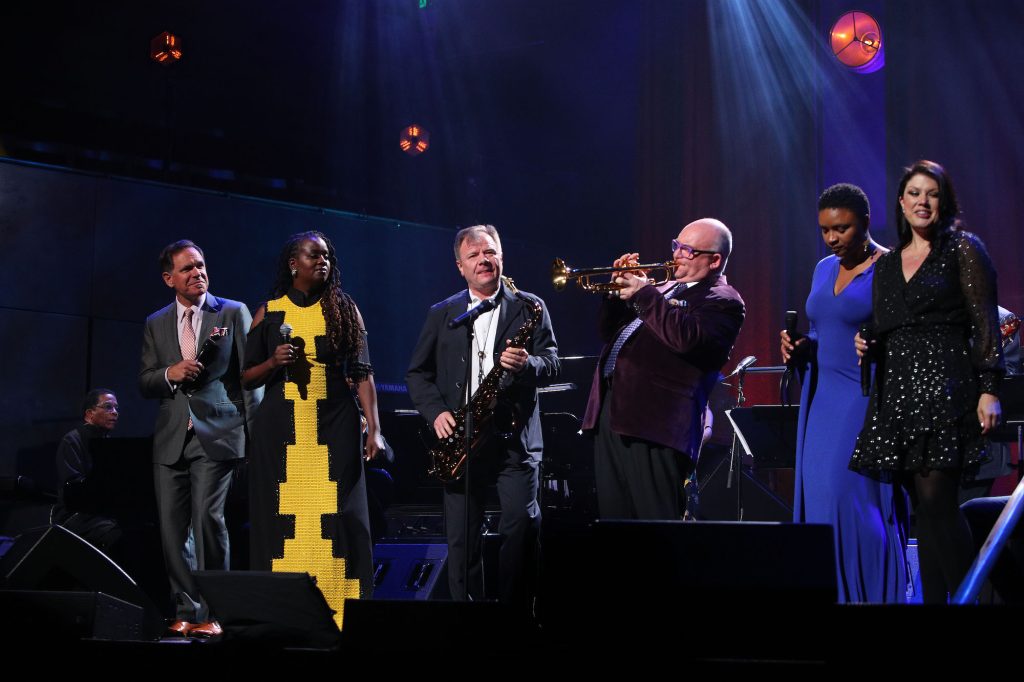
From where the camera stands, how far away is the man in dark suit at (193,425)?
16.3ft

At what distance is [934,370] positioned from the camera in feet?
10.9

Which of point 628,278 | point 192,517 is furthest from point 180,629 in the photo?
point 628,278

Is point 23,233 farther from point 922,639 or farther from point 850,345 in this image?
point 922,639

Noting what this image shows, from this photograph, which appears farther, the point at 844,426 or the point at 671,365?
the point at 671,365

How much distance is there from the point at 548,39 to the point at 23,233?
6209 millimetres

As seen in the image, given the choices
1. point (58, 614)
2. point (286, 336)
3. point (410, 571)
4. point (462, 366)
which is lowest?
point (410, 571)

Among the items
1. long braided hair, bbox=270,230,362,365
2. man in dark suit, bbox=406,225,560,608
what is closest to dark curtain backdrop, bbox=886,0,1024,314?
man in dark suit, bbox=406,225,560,608

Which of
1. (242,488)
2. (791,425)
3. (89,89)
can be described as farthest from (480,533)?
(89,89)

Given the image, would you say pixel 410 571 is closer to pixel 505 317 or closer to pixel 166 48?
pixel 505 317

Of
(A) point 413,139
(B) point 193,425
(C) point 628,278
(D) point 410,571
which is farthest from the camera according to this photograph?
(A) point 413,139

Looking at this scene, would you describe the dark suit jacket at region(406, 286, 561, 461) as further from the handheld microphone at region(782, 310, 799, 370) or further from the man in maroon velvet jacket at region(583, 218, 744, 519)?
the handheld microphone at region(782, 310, 799, 370)

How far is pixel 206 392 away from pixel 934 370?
11.1 ft

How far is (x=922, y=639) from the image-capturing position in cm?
221

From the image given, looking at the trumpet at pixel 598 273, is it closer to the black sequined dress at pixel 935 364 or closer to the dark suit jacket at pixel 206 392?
the black sequined dress at pixel 935 364
